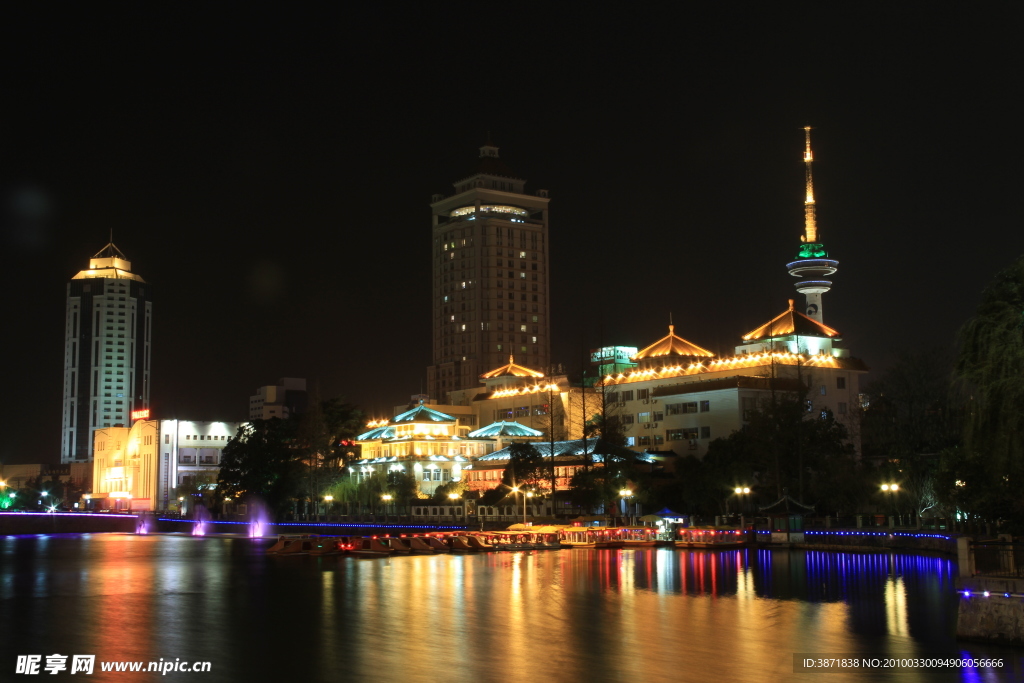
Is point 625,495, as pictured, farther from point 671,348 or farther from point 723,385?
point 671,348

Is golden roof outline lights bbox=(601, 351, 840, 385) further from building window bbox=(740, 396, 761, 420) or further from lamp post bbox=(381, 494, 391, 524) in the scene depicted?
Answer: lamp post bbox=(381, 494, 391, 524)

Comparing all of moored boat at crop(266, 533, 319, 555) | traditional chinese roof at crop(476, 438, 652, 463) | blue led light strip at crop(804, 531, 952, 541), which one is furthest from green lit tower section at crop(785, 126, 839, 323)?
moored boat at crop(266, 533, 319, 555)

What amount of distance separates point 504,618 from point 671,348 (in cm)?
8206

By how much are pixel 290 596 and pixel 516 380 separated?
87665mm

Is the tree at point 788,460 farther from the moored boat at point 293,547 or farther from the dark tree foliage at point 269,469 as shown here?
the dark tree foliage at point 269,469

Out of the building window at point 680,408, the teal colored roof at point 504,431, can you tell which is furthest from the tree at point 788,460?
the teal colored roof at point 504,431

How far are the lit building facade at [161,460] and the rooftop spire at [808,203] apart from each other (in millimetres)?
78151

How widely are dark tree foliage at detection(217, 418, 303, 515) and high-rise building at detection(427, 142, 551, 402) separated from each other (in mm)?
72542

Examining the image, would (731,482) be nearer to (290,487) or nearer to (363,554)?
(363,554)

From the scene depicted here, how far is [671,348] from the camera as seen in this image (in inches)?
4294

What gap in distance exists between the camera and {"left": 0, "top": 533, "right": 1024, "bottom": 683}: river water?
22.2 m

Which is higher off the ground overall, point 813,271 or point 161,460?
point 813,271

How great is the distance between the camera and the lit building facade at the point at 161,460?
424 ft

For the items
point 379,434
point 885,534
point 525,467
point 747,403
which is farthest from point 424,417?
point 885,534
